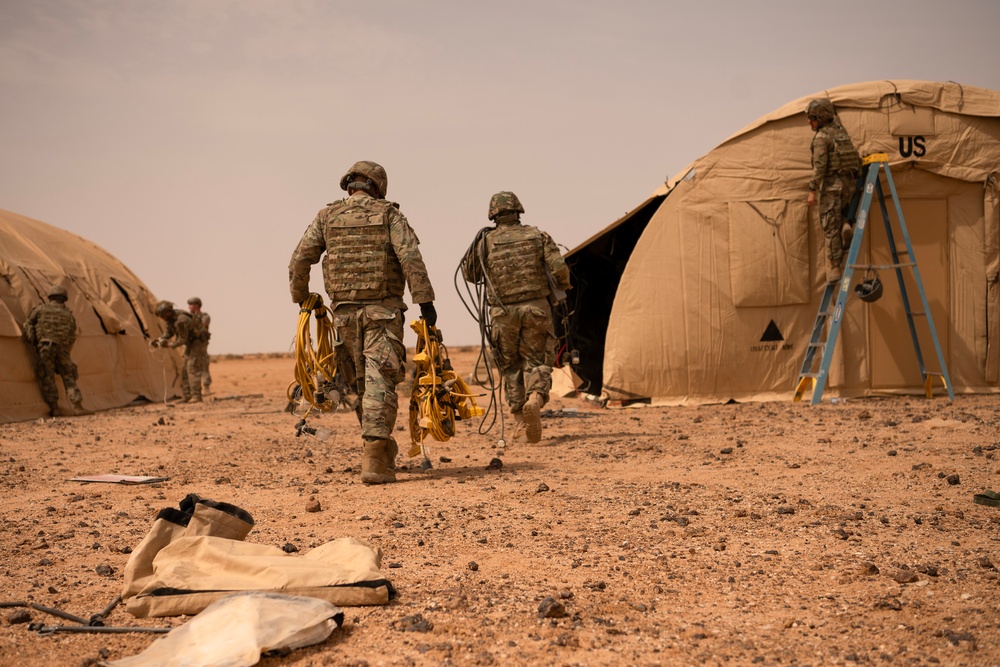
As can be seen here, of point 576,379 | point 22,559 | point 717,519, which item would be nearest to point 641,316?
point 576,379

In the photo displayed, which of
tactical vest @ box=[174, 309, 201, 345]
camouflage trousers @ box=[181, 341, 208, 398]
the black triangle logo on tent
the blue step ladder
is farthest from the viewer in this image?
camouflage trousers @ box=[181, 341, 208, 398]

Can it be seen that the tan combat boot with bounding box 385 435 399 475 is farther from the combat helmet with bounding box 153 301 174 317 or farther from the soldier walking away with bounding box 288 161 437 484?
the combat helmet with bounding box 153 301 174 317

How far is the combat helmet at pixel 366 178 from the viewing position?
655cm

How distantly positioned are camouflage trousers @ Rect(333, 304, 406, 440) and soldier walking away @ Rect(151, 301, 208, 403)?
9541 mm

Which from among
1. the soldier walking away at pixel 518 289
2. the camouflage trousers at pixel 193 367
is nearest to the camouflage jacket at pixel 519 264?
the soldier walking away at pixel 518 289

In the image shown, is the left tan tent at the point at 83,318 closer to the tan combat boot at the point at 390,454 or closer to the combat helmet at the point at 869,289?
the tan combat boot at the point at 390,454

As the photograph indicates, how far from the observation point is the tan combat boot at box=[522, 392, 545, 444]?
7689mm

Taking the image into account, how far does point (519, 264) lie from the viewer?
8273 millimetres

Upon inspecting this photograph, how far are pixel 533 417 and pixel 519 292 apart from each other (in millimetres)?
1180

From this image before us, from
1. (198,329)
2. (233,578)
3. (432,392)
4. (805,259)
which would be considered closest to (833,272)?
(805,259)

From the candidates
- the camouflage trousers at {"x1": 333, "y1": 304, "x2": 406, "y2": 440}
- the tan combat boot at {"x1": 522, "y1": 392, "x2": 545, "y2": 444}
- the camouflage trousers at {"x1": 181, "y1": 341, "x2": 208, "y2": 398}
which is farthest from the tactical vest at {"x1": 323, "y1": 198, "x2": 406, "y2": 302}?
the camouflage trousers at {"x1": 181, "y1": 341, "x2": 208, "y2": 398}

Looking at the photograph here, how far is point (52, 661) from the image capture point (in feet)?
9.89

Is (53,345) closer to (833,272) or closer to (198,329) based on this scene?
(198,329)

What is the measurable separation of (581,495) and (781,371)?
599cm
